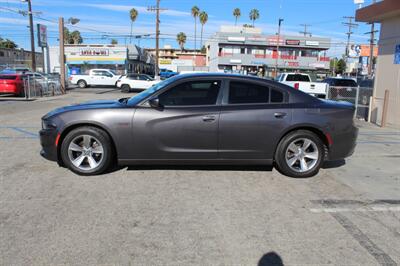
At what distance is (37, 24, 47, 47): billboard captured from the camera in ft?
115

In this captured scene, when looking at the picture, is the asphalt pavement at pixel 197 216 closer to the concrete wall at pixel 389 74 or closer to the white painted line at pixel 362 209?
the white painted line at pixel 362 209

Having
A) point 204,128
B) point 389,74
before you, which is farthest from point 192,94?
point 389,74

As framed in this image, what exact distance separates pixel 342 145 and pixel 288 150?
0.91m

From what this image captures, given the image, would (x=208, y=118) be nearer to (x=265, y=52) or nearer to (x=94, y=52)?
(x=94, y=52)

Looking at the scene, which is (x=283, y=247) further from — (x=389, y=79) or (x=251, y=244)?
(x=389, y=79)

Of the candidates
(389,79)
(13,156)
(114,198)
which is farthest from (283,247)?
(389,79)

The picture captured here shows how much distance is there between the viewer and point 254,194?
5133mm

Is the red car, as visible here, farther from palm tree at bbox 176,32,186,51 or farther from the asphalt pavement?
palm tree at bbox 176,32,186,51

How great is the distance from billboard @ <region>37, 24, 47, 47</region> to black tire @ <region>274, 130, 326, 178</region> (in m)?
34.7

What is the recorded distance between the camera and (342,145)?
6027 millimetres

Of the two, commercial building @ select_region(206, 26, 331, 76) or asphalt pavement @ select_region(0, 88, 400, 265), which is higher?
commercial building @ select_region(206, 26, 331, 76)

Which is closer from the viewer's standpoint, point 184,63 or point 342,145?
point 342,145

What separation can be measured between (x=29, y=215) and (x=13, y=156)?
3.21 m

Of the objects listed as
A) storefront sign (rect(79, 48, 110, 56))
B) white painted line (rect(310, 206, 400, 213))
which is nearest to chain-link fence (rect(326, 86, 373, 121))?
white painted line (rect(310, 206, 400, 213))
